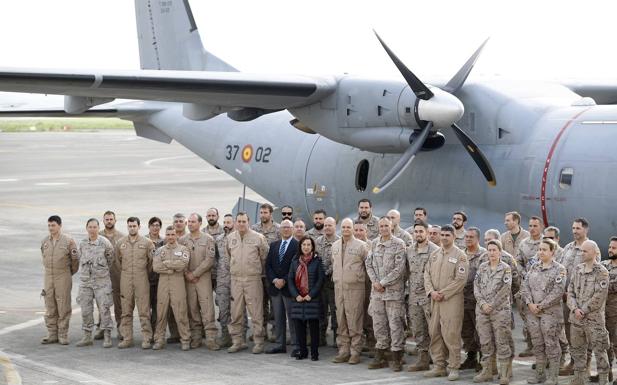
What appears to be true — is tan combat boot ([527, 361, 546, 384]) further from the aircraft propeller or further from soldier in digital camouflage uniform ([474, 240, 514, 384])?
the aircraft propeller

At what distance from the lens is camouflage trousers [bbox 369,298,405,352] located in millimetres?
12656

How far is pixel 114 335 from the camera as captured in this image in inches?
587

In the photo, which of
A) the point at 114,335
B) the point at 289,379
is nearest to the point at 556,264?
the point at 289,379

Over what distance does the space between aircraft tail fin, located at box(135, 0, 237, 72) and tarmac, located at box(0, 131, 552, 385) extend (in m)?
4.84

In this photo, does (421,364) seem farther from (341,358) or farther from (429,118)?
(429,118)

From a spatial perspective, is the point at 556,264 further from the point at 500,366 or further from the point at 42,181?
the point at 42,181

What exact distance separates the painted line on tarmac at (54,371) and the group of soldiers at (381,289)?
96 cm

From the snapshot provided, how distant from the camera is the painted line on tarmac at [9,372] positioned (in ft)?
40.5

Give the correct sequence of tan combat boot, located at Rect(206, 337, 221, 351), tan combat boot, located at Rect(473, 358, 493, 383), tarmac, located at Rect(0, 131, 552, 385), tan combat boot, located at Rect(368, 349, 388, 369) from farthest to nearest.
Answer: tan combat boot, located at Rect(206, 337, 221, 351) → tan combat boot, located at Rect(368, 349, 388, 369) → tarmac, located at Rect(0, 131, 552, 385) → tan combat boot, located at Rect(473, 358, 493, 383)

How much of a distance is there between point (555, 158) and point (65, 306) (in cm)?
696

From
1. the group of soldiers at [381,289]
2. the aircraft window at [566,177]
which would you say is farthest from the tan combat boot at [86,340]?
the aircraft window at [566,177]

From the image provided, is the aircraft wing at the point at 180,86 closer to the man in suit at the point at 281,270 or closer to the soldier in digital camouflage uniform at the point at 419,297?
the man in suit at the point at 281,270

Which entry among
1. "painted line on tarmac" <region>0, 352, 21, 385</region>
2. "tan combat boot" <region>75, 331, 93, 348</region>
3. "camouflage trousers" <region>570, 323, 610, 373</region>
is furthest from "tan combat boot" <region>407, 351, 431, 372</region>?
"painted line on tarmac" <region>0, 352, 21, 385</region>

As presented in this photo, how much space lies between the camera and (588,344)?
38.7ft
